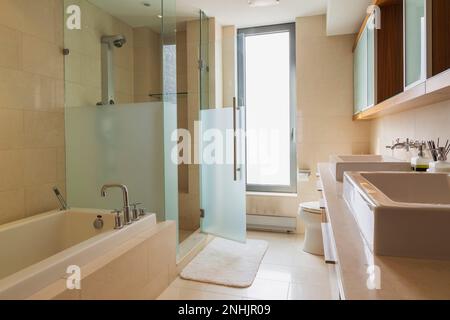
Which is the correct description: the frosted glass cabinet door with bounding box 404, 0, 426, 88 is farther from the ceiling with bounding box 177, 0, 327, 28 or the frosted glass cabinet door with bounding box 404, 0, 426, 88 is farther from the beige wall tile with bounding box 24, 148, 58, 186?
the beige wall tile with bounding box 24, 148, 58, 186

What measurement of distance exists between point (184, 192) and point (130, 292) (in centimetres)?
165

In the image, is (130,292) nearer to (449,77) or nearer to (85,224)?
(85,224)

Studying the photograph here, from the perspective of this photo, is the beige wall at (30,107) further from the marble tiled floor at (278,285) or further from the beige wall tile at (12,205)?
the marble tiled floor at (278,285)

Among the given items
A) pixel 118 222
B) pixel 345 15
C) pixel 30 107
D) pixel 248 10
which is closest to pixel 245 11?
pixel 248 10

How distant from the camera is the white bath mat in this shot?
2.25 metres

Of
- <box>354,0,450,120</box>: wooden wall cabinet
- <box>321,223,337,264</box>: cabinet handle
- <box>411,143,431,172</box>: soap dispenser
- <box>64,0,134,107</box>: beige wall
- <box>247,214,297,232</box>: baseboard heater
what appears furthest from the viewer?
<box>247,214,297,232</box>: baseboard heater

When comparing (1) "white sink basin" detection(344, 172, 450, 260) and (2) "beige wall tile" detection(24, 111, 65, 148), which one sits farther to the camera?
(2) "beige wall tile" detection(24, 111, 65, 148)

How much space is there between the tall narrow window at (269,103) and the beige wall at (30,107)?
206 cm

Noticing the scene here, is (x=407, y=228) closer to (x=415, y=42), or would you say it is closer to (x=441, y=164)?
(x=441, y=164)

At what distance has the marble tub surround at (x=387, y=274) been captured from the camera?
0.51 m

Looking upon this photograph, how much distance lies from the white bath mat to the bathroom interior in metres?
0.02

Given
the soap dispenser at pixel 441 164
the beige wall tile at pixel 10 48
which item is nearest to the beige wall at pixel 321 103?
the soap dispenser at pixel 441 164

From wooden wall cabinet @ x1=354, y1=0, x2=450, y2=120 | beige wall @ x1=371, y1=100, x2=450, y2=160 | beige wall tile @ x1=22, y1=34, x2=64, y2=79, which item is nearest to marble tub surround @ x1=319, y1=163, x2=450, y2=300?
wooden wall cabinet @ x1=354, y1=0, x2=450, y2=120
